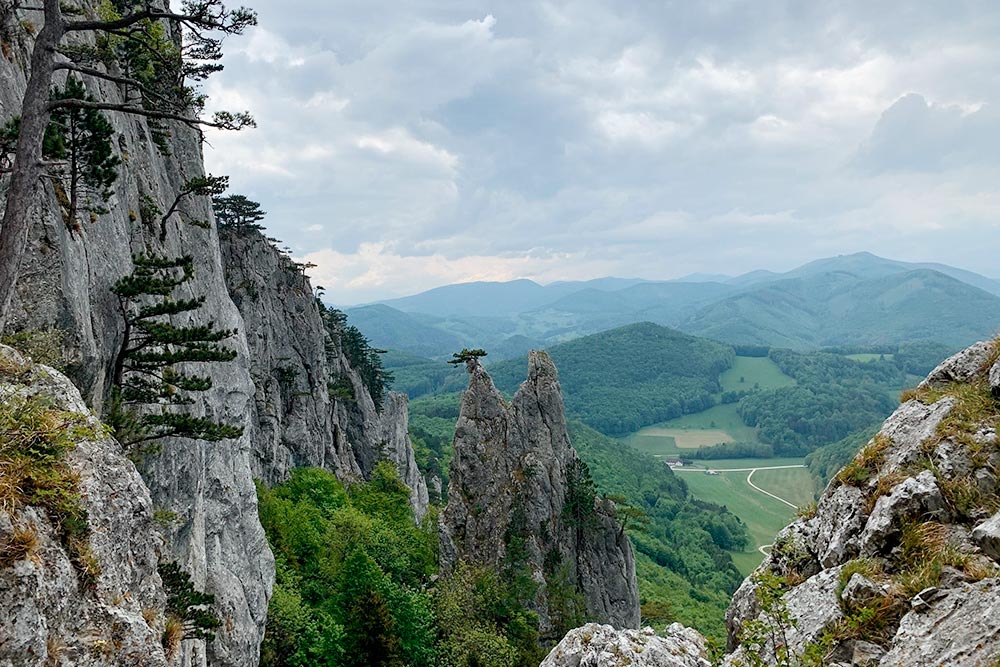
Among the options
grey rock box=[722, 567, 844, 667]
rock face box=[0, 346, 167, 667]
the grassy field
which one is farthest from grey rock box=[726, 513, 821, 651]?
the grassy field

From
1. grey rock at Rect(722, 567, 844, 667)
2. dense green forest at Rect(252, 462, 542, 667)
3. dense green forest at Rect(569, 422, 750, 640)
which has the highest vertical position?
grey rock at Rect(722, 567, 844, 667)

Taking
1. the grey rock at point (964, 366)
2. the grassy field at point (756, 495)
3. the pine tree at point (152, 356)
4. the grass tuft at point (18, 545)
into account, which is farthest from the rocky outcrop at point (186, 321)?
the grassy field at point (756, 495)

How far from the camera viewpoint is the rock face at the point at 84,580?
664 centimetres

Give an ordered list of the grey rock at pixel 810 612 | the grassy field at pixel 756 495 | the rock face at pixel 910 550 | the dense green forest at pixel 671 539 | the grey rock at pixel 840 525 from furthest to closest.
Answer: the grassy field at pixel 756 495 < the dense green forest at pixel 671 539 < the grey rock at pixel 840 525 < the grey rock at pixel 810 612 < the rock face at pixel 910 550

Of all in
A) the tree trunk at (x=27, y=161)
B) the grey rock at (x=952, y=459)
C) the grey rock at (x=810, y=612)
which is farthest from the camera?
the tree trunk at (x=27, y=161)

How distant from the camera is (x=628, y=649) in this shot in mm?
13047

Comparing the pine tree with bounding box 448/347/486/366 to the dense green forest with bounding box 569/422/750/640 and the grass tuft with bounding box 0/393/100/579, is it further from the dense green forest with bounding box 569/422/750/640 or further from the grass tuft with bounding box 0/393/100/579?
the grass tuft with bounding box 0/393/100/579

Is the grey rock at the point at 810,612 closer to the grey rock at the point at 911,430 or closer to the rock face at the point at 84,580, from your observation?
the grey rock at the point at 911,430

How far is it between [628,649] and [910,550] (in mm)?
7978

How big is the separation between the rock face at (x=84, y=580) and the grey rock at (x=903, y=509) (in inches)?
463

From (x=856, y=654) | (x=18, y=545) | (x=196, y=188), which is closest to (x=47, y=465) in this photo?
(x=18, y=545)

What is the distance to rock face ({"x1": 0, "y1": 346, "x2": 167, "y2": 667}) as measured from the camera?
6.64 meters

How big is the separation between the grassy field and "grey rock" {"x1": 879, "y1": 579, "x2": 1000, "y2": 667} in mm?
122937

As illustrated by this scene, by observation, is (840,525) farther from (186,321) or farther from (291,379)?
(291,379)
